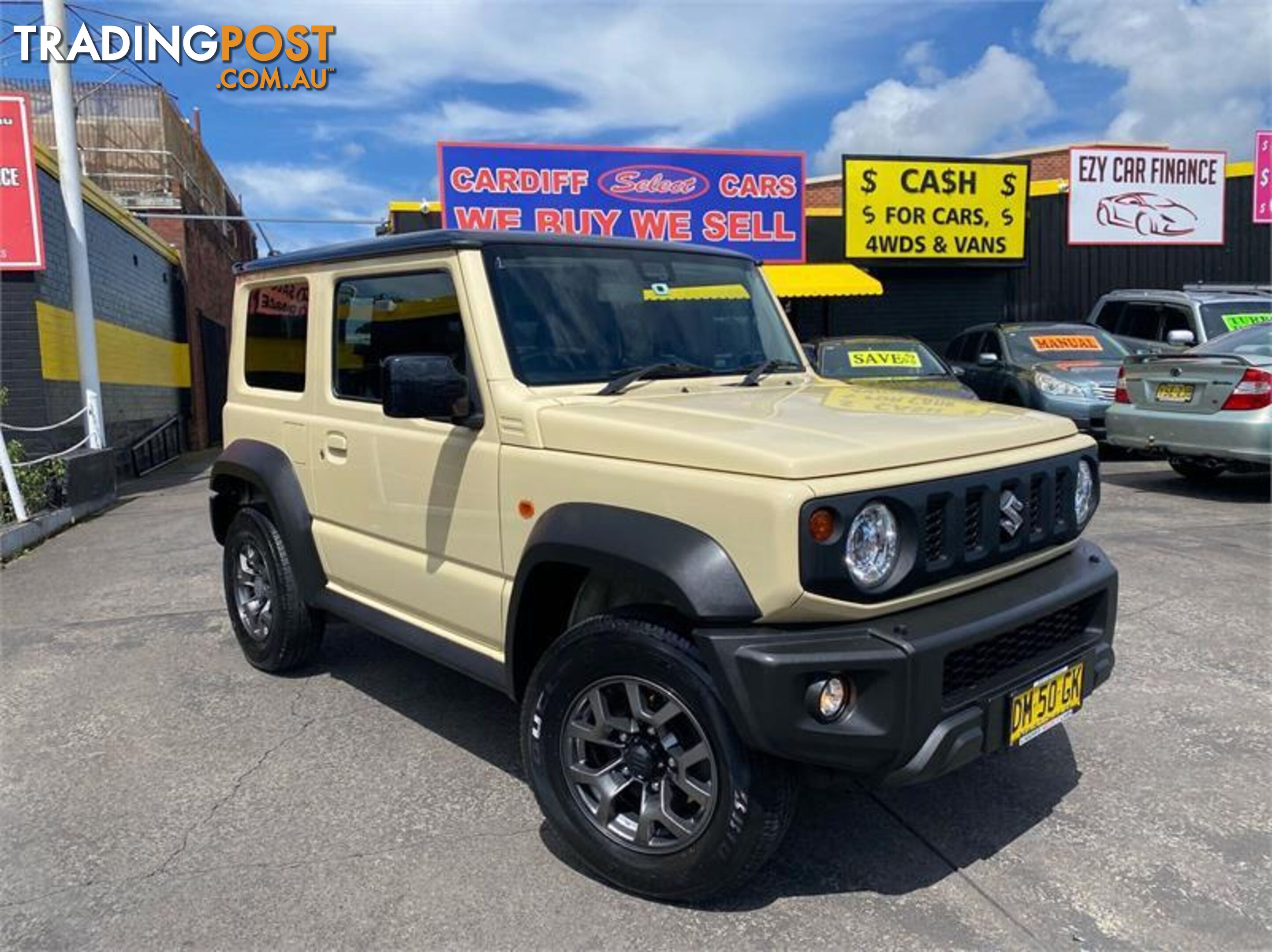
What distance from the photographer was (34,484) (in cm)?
889

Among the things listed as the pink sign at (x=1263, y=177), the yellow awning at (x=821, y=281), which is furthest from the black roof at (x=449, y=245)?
the pink sign at (x=1263, y=177)

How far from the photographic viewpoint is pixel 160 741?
157 inches

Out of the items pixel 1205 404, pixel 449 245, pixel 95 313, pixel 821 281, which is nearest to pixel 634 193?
pixel 821 281

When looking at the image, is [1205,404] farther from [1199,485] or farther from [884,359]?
[884,359]

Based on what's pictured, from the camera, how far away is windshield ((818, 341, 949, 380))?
10258 millimetres

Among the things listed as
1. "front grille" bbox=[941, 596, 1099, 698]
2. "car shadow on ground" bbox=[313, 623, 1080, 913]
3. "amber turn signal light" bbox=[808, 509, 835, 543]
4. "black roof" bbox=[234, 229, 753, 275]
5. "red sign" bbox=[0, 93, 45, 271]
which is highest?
"red sign" bbox=[0, 93, 45, 271]

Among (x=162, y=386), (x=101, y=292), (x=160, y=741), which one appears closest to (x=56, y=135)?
(x=101, y=292)

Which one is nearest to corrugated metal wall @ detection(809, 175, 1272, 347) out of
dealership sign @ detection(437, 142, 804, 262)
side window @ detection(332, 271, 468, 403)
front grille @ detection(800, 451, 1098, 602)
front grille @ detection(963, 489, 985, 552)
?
dealership sign @ detection(437, 142, 804, 262)

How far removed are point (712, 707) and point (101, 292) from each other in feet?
45.7

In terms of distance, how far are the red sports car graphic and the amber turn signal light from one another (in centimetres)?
1814

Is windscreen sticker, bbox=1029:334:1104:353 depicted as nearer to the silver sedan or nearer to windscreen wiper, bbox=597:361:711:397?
the silver sedan

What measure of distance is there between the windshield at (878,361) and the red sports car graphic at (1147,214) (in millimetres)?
9623

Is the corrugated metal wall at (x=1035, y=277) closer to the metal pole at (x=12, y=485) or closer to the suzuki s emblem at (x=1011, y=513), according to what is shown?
the metal pole at (x=12, y=485)

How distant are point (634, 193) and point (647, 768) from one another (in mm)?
14429
